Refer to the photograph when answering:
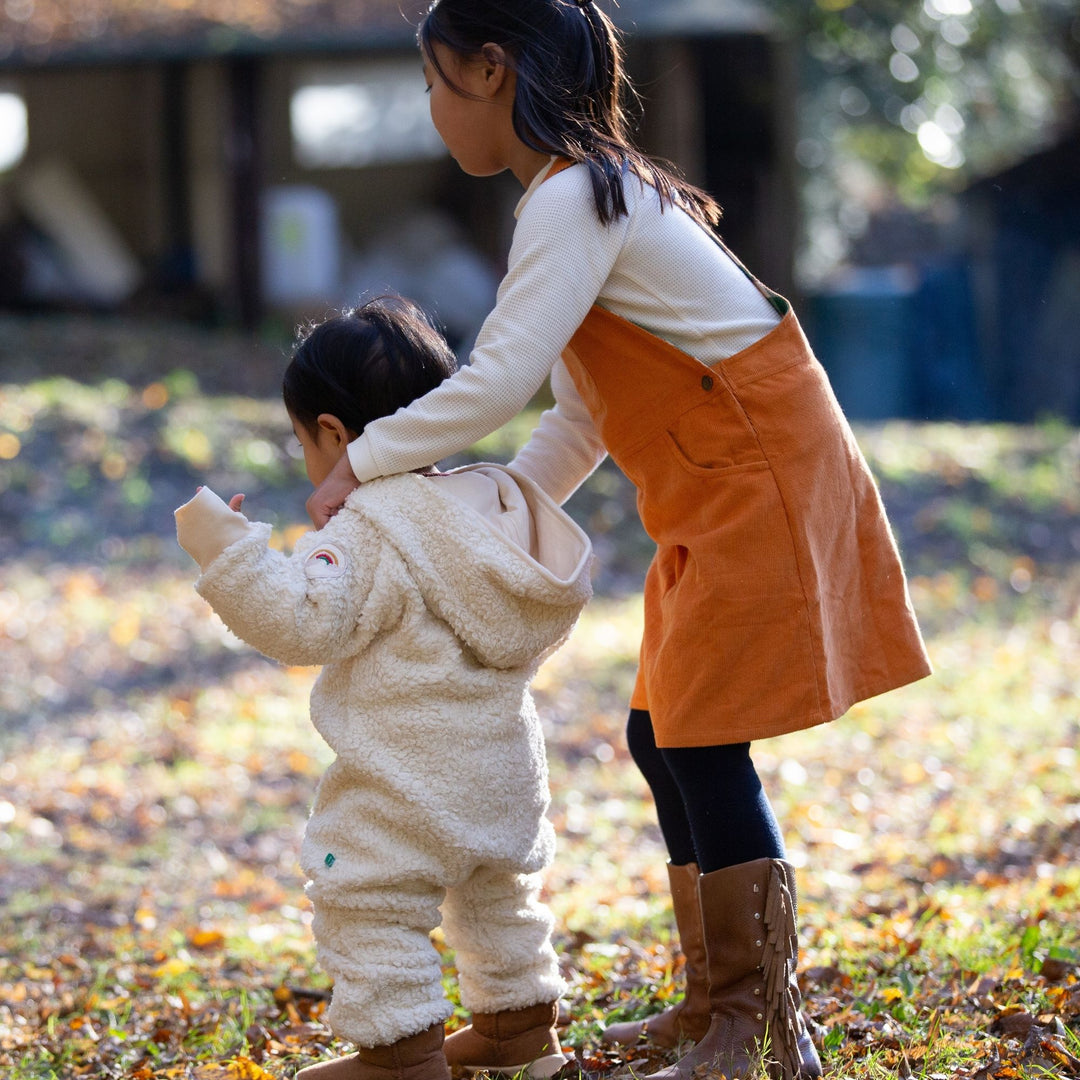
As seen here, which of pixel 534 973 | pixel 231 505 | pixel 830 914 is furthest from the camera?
pixel 830 914

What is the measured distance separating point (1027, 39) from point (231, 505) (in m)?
15.7

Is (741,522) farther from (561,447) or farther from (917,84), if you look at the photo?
(917,84)

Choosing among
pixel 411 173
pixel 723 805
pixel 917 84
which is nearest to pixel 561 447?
pixel 723 805

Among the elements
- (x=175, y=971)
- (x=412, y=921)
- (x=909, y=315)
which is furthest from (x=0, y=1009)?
(x=909, y=315)

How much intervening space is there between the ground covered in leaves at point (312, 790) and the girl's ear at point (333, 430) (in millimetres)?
1208

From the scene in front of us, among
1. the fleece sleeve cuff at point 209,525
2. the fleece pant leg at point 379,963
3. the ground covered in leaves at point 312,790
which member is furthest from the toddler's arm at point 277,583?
the ground covered in leaves at point 312,790

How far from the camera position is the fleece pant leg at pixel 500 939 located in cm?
242

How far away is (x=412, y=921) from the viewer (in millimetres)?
2281

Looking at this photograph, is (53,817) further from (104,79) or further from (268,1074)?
(104,79)

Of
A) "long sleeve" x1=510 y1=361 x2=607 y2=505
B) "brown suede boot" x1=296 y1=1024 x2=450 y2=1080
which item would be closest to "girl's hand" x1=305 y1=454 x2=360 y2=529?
"long sleeve" x1=510 y1=361 x2=607 y2=505

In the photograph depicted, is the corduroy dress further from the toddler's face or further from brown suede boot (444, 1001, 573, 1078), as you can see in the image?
brown suede boot (444, 1001, 573, 1078)

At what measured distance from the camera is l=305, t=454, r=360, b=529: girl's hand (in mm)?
2281

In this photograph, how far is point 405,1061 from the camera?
2.29m

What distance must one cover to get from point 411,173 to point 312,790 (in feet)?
41.8
